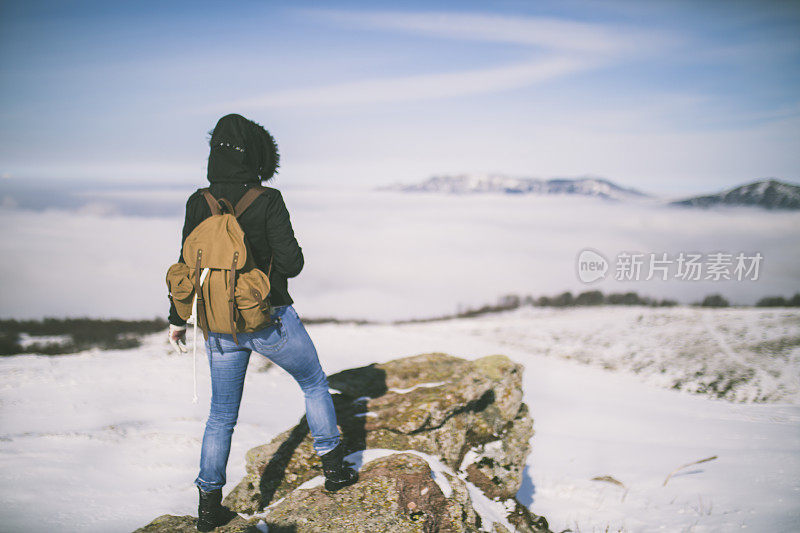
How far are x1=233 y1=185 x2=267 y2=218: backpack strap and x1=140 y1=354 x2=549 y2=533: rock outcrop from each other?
8.33 feet

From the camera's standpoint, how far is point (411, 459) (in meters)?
4.11

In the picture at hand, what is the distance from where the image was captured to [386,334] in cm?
2052

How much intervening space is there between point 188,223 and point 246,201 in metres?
0.63

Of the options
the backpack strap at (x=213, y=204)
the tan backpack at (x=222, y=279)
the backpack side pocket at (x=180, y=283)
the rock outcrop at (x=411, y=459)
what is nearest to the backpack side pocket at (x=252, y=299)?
the tan backpack at (x=222, y=279)

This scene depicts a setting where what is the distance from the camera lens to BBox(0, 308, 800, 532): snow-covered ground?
4.56 m

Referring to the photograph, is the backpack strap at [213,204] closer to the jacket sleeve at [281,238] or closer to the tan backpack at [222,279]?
the tan backpack at [222,279]

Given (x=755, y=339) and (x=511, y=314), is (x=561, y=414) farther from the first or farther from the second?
(x=511, y=314)

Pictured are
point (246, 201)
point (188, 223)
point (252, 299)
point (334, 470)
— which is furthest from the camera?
point (334, 470)

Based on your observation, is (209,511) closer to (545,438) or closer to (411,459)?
(411,459)

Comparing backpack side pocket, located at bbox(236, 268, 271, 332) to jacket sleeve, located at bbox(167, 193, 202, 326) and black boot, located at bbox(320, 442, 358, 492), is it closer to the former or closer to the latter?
jacket sleeve, located at bbox(167, 193, 202, 326)

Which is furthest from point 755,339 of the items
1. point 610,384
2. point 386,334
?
point 386,334

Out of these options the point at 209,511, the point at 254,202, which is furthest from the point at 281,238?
the point at 209,511

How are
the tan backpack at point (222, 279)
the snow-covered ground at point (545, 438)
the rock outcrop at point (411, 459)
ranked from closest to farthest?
the tan backpack at point (222, 279), the rock outcrop at point (411, 459), the snow-covered ground at point (545, 438)

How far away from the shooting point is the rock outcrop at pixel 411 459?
3445mm
